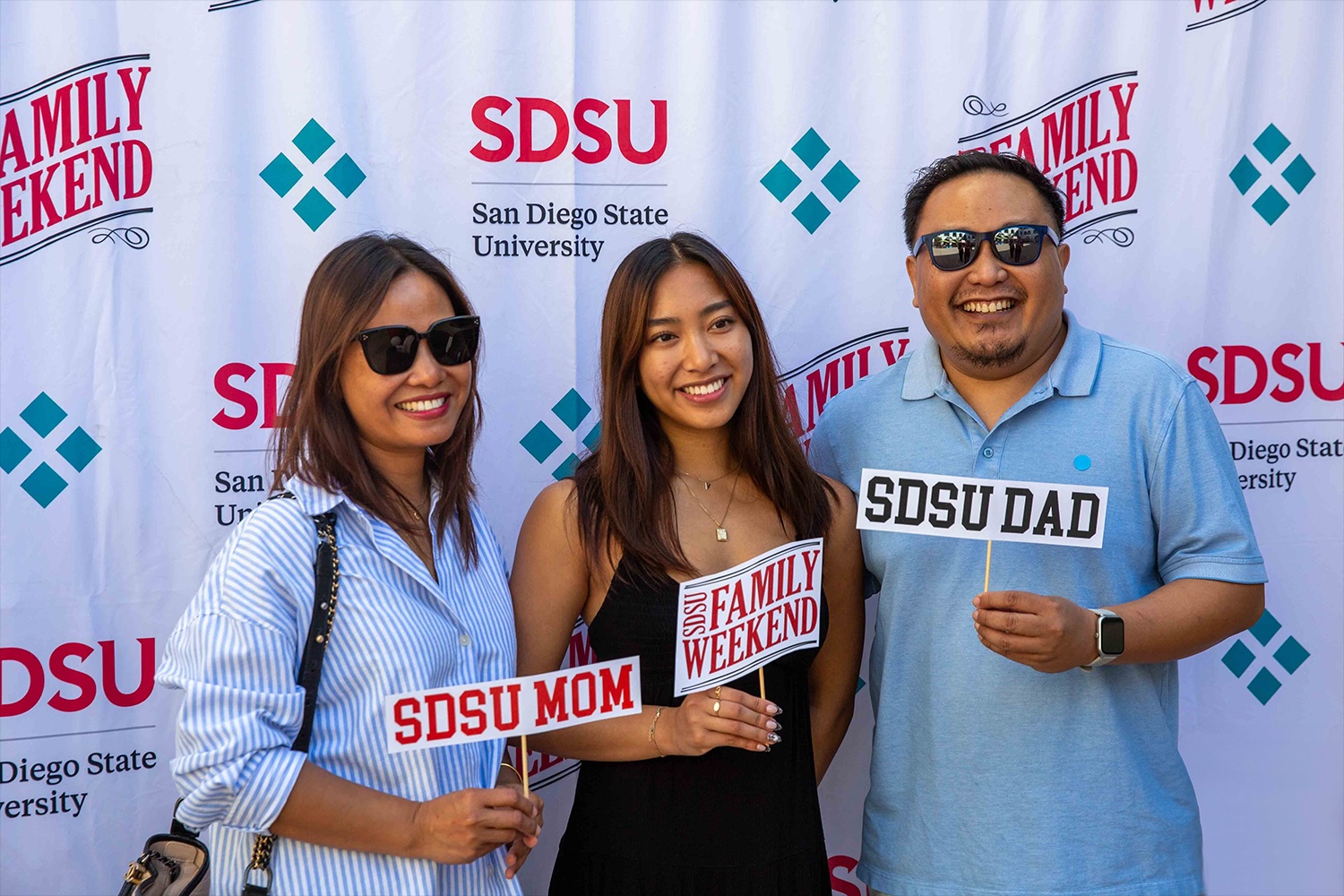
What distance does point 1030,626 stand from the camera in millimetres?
1897

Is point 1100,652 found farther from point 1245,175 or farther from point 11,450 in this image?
point 11,450

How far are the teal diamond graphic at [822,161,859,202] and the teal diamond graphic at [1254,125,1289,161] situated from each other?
44.3 inches

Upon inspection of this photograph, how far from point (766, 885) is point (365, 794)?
2.65 feet

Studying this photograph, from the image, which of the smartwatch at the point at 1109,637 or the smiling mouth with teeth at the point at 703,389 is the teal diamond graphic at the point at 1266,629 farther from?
the smiling mouth with teeth at the point at 703,389

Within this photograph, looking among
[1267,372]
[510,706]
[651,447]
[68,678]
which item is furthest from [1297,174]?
[68,678]

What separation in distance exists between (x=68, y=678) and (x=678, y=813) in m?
1.41

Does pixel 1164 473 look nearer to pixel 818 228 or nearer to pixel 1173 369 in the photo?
pixel 1173 369

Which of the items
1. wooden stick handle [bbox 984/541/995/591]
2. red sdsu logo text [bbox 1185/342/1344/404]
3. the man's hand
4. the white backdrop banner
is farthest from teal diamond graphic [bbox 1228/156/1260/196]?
the man's hand

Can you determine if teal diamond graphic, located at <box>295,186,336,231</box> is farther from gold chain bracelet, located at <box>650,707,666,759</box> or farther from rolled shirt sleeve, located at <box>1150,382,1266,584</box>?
rolled shirt sleeve, located at <box>1150,382,1266,584</box>

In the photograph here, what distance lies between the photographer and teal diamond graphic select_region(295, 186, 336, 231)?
8.56ft

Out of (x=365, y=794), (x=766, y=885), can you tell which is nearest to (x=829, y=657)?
(x=766, y=885)

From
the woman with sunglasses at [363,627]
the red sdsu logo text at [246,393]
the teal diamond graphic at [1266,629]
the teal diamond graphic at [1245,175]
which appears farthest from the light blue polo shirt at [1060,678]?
the red sdsu logo text at [246,393]

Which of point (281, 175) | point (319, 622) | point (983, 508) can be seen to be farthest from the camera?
point (281, 175)

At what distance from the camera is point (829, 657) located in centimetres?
238
